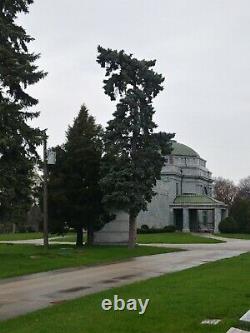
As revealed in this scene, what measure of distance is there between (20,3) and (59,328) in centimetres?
2181

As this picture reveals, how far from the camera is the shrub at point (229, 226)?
249ft

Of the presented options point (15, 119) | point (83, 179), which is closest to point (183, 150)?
point (83, 179)

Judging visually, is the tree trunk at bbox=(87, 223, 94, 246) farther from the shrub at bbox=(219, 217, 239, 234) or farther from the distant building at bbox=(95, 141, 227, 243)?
the shrub at bbox=(219, 217, 239, 234)

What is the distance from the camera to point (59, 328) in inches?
354

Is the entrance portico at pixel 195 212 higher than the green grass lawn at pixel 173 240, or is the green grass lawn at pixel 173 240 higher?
the entrance portico at pixel 195 212

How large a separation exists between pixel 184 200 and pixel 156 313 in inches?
2884

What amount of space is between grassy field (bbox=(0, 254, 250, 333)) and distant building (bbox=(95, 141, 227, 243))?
58.1m

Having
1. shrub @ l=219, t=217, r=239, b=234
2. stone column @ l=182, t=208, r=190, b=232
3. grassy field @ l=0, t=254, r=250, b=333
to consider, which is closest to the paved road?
grassy field @ l=0, t=254, r=250, b=333

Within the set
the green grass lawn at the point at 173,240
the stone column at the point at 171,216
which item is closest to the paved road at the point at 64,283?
the green grass lawn at the point at 173,240

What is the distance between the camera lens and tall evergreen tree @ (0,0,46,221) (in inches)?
1017

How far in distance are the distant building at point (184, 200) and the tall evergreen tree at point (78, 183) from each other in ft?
112

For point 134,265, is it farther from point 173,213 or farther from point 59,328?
point 173,213

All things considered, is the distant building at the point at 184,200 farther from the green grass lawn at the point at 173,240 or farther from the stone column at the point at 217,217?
the green grass lawn at the point at 173,240

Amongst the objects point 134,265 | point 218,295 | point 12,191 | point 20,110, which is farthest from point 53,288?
point 20,110
